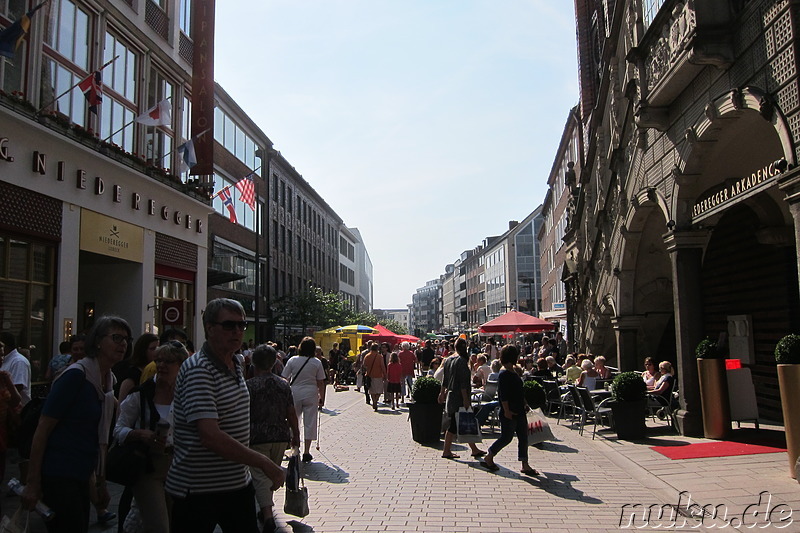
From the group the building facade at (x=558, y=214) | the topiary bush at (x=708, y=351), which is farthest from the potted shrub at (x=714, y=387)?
the building facade at (x=558, y=214)

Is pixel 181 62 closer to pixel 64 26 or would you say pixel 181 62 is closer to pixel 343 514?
pixel 64 26

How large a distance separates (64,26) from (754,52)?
13.8m

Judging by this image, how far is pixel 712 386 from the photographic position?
10.5m

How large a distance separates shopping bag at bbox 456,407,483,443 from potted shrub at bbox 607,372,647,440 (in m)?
2.88

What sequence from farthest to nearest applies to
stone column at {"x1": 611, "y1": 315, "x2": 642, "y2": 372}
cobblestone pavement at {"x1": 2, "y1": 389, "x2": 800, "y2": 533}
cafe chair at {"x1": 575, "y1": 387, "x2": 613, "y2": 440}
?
stone column at {"x1": 611, "y1": 315, "x2": 642, "y2": 372}
cafe chair at {"x1": 575, "y1": 387, "x2": 613, "y2": 440}
cobblestone pavement at {"x1": 2, "y1": 389, "x2": 800, "y2": 533}

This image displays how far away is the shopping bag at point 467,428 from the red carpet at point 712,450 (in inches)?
107

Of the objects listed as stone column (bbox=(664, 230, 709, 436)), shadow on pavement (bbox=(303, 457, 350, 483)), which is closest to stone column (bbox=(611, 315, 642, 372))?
stone column (bbox=(664, 230, 709, 436))

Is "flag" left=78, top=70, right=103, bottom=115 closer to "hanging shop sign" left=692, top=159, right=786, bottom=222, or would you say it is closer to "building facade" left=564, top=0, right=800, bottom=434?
"building facade" left=564, top=0, right=800, bottom=434

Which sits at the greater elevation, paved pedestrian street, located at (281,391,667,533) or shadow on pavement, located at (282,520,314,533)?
shadow on pavement, located at (282,520,314,533)

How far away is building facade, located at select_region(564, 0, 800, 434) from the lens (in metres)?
8.59

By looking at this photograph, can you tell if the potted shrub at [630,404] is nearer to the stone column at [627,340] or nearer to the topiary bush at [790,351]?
the topiary bush at [790,351]

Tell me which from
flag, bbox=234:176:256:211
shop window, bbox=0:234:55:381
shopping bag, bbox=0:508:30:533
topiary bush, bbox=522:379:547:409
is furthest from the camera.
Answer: flag, bbox=234:176:256:211

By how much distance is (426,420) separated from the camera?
12.0 metres

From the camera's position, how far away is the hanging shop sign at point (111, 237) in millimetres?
15578
